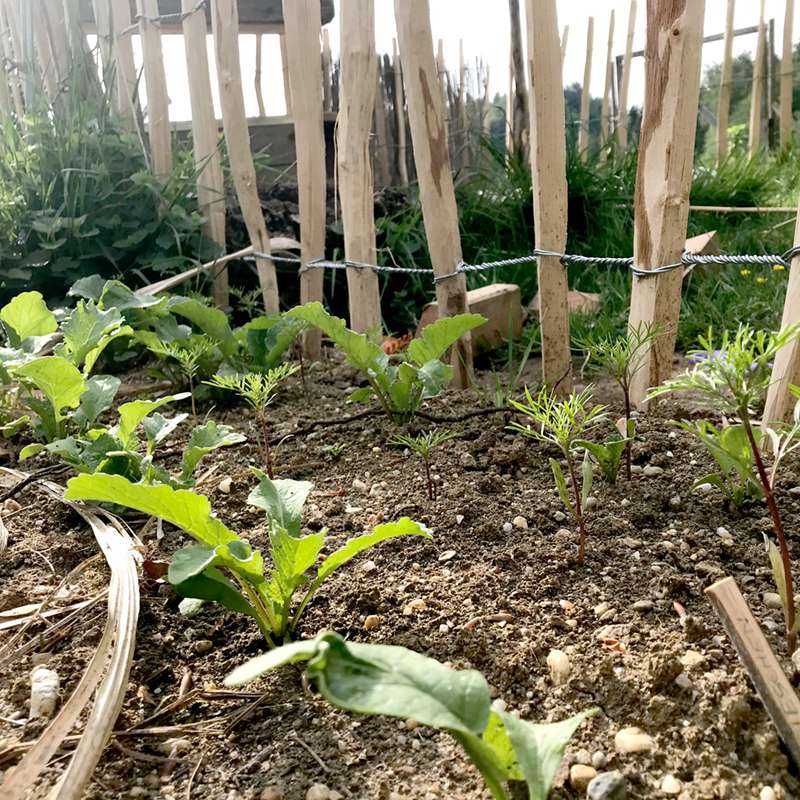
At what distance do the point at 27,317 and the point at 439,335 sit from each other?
1.40m

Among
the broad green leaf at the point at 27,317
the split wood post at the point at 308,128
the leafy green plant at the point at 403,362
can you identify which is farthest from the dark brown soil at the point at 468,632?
the split wood post at the point at 308,128

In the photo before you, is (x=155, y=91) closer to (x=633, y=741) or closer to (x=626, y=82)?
(x=633, y=741)

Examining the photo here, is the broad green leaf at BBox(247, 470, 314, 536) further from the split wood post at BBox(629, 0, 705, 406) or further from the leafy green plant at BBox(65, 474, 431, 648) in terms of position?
the split wood post at BBox(629, 0, 705, 406)

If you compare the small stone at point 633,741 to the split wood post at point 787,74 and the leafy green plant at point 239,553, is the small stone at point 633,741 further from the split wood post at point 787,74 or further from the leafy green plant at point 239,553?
the split wood post at point 787,74

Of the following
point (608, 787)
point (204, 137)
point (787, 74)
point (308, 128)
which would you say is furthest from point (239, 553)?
point (787, 74)

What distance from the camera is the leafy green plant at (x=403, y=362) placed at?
2.49 meters

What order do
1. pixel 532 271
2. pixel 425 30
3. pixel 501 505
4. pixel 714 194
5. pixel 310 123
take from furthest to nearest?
pixel 714 194 < pixel 532 271 < pixel 310 123 < pixel 425 30 < pixel 501 505

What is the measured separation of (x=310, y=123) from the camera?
325cm

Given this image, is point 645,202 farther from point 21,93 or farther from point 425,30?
point 21,93

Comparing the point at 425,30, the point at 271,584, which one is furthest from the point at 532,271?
the point at 271,584

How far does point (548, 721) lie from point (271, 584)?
0.54 m

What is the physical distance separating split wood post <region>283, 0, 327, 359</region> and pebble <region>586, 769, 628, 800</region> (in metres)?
2.54

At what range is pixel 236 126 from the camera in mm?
3549

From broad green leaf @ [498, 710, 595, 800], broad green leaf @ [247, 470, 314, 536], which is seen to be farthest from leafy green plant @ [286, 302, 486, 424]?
broad green leaf @ [498, 710, 595, 800]
